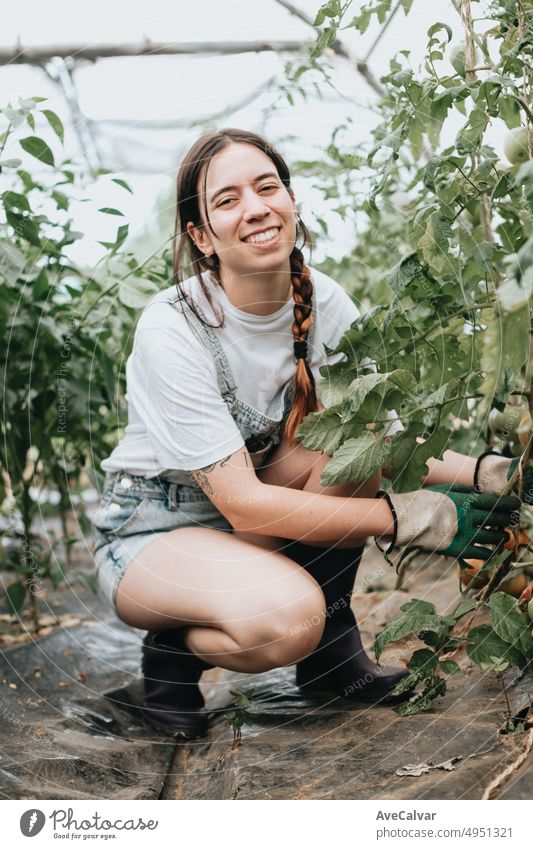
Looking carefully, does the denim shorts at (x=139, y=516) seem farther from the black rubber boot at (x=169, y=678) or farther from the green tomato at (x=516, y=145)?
the green tomato at (x=516, y=145)

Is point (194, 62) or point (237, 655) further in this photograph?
point (194, 62)

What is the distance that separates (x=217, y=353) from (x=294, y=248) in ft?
0.67

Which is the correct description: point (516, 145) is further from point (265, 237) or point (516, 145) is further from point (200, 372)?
point (200, 372)

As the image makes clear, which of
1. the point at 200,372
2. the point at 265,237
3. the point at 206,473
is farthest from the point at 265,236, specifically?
the point at 206,473

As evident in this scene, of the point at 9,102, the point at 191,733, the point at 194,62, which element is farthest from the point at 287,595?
the point at 194,62

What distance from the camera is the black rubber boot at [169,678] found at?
1.39 meters

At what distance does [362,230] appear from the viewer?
192cm

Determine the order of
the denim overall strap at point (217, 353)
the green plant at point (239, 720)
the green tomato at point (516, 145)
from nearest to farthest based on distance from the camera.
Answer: the green tomato at point (516, 145) → the green plant at point (239, 720) → the denim overall strap at point (217, 353)

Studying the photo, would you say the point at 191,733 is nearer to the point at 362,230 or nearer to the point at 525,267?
the point at 525,267

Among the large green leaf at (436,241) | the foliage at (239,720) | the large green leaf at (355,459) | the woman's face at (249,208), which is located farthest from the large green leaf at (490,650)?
the woman's face at (249,208)

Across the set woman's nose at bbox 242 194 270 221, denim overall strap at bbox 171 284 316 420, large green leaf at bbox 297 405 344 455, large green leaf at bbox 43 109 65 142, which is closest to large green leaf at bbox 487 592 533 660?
large green leaf at bbox 297 405 344 455

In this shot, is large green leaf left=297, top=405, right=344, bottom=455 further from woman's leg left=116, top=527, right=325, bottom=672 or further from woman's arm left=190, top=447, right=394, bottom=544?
woman's leg left=116, top=527, right=325, bottom=672

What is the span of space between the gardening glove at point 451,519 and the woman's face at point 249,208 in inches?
15.4

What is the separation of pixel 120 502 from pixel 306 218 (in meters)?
0.64
